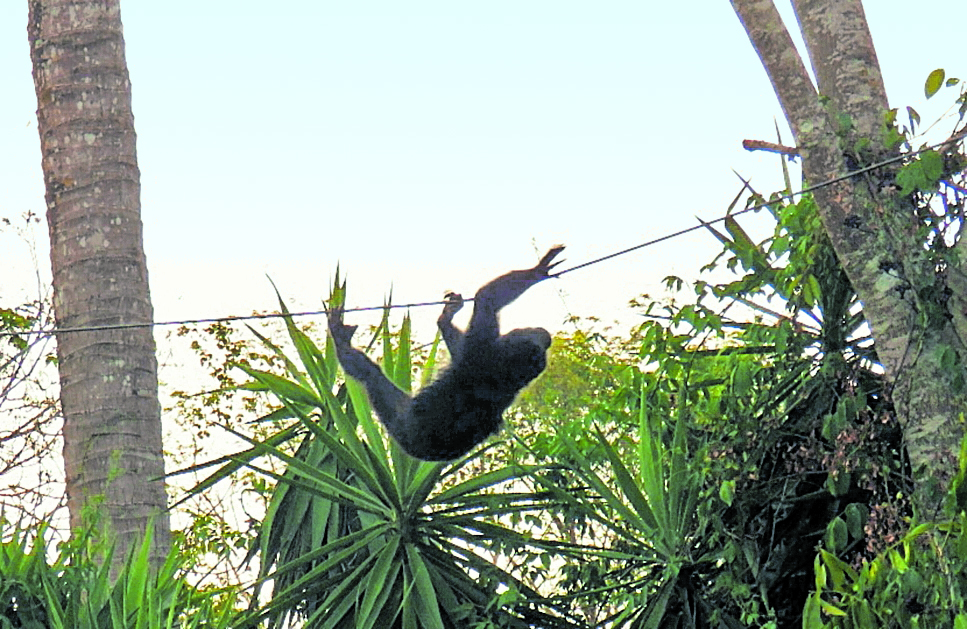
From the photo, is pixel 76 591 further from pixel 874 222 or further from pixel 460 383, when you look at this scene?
pixel 874 222

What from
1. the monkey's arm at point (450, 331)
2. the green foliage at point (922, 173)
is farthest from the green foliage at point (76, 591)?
the green foliage at point (922, 173)

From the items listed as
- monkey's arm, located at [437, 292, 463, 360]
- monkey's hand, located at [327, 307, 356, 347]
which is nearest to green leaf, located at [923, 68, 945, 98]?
monkey's arm, located at [437, 292, 463, 360]

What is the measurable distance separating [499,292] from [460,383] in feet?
2.46

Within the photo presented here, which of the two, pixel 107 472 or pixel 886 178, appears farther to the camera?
pixel 107 472

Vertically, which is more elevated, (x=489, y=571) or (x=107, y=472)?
(x=107, y=472)

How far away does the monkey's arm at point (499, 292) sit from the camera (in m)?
4.84

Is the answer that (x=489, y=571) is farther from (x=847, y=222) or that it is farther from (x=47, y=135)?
(x=47, y=135)

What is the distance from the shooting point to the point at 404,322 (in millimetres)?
7523

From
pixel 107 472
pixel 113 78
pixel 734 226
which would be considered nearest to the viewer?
pixel 734 226

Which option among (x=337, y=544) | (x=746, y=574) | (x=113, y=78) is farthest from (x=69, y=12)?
(x=746, y=574)

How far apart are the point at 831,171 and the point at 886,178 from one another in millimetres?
245

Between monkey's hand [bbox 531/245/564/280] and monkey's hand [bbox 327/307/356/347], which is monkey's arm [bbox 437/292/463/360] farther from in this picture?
monkey's hand [bbox 531/245/564/280]

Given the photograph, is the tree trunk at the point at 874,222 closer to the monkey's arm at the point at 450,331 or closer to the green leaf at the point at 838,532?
the green leaf at the point at 838,532

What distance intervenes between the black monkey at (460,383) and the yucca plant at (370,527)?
41 centimetres
